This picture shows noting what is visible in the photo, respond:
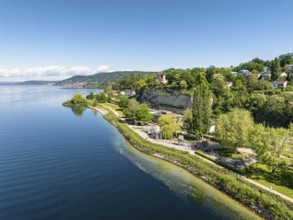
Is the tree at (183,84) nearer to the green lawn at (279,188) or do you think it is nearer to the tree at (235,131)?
the tree at (235,131)

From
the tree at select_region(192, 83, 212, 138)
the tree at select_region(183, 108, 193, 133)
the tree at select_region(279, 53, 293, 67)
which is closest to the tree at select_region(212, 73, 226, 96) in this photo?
the tree at select_region(183, 108, 193, 133)

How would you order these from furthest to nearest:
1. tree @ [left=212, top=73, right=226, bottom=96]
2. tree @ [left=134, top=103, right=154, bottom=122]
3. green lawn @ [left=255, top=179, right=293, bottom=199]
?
1. tree @ [left=212, top=73, right=226, bottom=96]
2. tree @ [left=134, top=103, right=154, bottom=122]
3. green lawn @ [left=255, top=179, right=293, bottom=199]

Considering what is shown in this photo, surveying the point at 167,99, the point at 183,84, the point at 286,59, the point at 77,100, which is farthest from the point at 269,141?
the point at 77,100

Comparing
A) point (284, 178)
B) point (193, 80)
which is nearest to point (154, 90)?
point (193, 80)

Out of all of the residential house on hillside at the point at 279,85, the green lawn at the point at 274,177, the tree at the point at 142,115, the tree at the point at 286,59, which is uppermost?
the tree at the point at 286,59

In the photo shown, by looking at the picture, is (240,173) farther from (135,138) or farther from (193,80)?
(193,80)

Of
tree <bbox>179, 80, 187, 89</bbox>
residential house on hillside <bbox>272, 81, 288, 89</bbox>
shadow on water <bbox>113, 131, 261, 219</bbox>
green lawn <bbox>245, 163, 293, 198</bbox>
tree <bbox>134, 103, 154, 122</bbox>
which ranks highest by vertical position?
tree <bbox>179, 80, 187, 89</bbox>

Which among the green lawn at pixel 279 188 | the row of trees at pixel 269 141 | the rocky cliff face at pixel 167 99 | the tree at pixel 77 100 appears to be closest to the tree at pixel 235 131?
the row of trees at pixel 269 141

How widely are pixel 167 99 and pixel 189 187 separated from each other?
57.7 meters

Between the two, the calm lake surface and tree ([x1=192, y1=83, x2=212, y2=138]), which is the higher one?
tree ([x1=192, y1=83, x2=212, y2=138])

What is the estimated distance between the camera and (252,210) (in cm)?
2347

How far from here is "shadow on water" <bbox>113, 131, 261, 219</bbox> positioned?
2373 centimetres

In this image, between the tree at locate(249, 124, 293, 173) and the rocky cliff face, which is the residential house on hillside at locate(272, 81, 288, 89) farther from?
the tree at locate(249, 124, 293, 173)

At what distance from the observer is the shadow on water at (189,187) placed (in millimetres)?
23734
